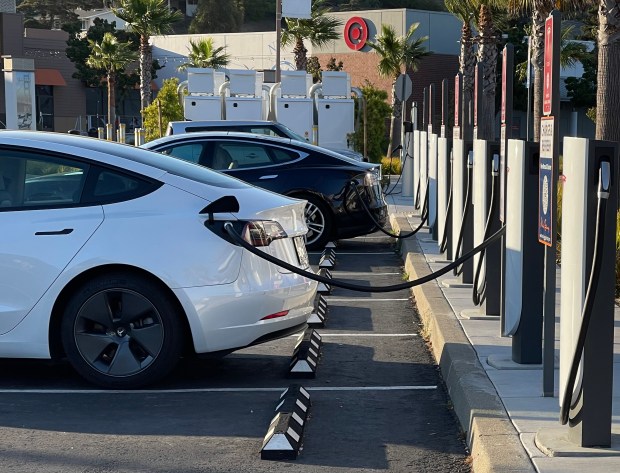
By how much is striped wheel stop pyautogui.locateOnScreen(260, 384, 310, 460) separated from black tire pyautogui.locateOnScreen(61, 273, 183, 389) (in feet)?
2.94

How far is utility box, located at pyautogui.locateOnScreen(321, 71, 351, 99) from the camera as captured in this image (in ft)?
84.8

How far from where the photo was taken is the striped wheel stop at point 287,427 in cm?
545

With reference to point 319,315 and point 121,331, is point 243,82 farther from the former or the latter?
point 121,331

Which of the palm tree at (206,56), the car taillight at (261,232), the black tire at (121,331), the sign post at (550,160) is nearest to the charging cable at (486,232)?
the car taillight at (261,232)

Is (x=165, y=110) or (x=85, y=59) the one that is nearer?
(x=165, y=110)

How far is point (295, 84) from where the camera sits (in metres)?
26.2

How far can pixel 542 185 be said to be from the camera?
581cm

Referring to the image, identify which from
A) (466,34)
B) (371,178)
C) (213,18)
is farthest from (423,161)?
(213,18)

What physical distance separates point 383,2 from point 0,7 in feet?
172

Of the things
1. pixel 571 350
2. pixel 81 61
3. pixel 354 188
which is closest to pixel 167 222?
pixel 571 350

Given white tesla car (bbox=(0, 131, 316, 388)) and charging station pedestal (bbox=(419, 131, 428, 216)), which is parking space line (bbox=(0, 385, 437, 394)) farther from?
charging station pedestal (bbox=(419, 131, 428, 216))

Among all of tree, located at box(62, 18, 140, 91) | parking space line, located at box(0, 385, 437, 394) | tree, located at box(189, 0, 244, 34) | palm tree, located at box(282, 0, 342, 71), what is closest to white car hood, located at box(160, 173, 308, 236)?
parking space line, located at box(0, 385, 437, 394)

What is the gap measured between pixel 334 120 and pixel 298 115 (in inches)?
35.9

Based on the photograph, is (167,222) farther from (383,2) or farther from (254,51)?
(383,2)
